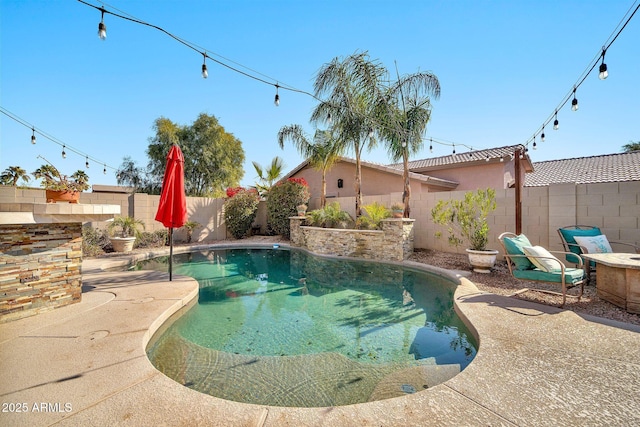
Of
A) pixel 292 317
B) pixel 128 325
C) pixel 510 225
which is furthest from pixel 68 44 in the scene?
pixel 510 225

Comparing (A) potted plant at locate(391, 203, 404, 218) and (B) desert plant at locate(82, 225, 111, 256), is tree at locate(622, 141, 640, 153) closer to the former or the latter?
(A) potted plant at locate(391, 203, 404, 218)

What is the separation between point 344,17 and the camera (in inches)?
303

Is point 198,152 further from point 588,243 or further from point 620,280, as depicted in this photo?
point 620,280

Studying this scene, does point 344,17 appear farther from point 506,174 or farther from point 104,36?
point 506,174

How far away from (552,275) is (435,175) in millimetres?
11195

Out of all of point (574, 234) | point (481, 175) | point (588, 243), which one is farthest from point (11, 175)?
point (481, 175)

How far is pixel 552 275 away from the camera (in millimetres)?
4375

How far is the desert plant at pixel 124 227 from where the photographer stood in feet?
33.4

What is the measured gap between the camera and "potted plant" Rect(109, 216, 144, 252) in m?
9.68

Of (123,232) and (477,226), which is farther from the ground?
(477,226)

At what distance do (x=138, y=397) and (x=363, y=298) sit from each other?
4.24m

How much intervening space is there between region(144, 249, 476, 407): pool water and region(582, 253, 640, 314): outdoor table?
7.74 ft

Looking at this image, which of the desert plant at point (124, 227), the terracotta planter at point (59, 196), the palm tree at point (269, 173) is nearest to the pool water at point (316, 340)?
the terracotta planter at point (59, 196)

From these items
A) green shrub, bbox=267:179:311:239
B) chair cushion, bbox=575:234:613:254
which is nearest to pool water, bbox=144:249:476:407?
chair cushion, bbox=575:234:613:254
